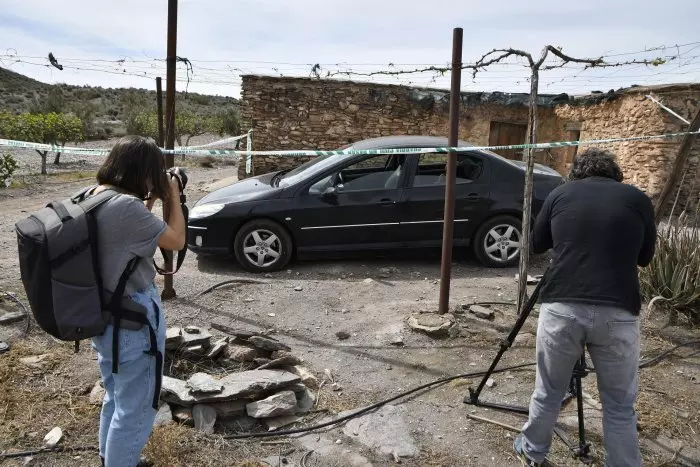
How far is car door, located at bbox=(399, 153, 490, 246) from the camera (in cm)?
673

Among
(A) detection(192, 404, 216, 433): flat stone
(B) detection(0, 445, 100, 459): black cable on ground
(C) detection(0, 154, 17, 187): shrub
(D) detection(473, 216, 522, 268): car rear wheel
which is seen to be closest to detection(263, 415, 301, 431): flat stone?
(A) detection(192, 404, 216, 433): flat stone

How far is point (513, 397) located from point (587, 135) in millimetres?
9939

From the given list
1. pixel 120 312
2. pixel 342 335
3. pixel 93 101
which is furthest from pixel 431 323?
pixel 93 101

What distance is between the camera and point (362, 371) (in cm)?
418

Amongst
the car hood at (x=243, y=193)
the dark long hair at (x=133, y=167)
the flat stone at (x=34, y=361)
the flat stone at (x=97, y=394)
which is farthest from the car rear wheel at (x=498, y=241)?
the dark long hair at (x=133, y=167)

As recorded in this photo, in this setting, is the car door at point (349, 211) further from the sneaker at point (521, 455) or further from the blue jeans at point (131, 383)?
the blue jeans at point (131, 383)

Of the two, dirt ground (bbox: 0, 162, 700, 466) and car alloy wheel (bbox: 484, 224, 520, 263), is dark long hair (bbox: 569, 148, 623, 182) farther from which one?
car alloy wheel (bbox: 484, 224, 520, 263)

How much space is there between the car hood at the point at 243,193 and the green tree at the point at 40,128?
11978 mm

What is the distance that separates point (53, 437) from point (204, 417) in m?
0.83

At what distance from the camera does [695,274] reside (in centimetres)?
498

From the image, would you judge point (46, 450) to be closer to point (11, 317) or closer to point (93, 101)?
point (11, 317)

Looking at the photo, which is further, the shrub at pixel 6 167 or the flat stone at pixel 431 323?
the shrub at pixel 6 167

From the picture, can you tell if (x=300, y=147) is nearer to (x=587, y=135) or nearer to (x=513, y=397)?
(x=587, y=135)

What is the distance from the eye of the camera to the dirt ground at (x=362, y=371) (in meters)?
3.15
